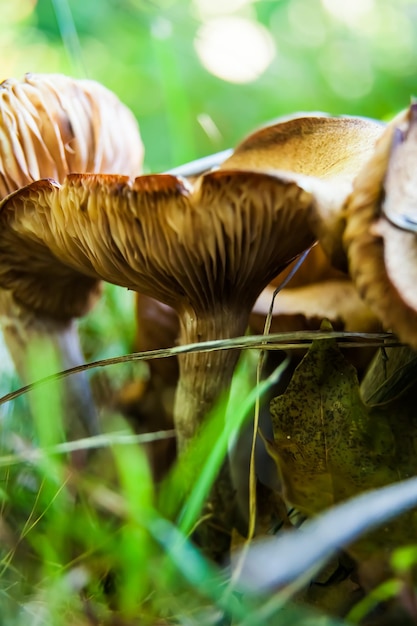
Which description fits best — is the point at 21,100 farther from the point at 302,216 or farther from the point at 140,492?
the point at 140,492

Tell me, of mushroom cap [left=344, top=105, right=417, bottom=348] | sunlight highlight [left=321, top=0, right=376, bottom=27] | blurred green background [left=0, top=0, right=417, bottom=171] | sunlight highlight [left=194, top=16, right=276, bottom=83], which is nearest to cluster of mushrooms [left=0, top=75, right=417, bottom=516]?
mushroom cap [left=344, top=105, right=417, bottom=348]

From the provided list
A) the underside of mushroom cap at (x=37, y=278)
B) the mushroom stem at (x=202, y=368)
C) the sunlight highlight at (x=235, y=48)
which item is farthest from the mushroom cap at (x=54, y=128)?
the sunlight highlight at (x=235, y=48)

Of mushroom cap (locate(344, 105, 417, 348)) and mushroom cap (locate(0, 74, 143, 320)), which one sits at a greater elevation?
mushroom cap (locate(0, 74, 143, 320))

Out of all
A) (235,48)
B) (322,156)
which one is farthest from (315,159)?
(235,48)

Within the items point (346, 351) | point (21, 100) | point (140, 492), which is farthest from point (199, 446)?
point (21, 100)

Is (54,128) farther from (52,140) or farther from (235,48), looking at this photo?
(235,48)

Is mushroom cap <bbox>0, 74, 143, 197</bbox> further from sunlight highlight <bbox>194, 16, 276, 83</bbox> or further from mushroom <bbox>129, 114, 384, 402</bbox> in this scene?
sunlight highlight <bbox>194, 16, 276, 83</bbox>

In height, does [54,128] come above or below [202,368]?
above
